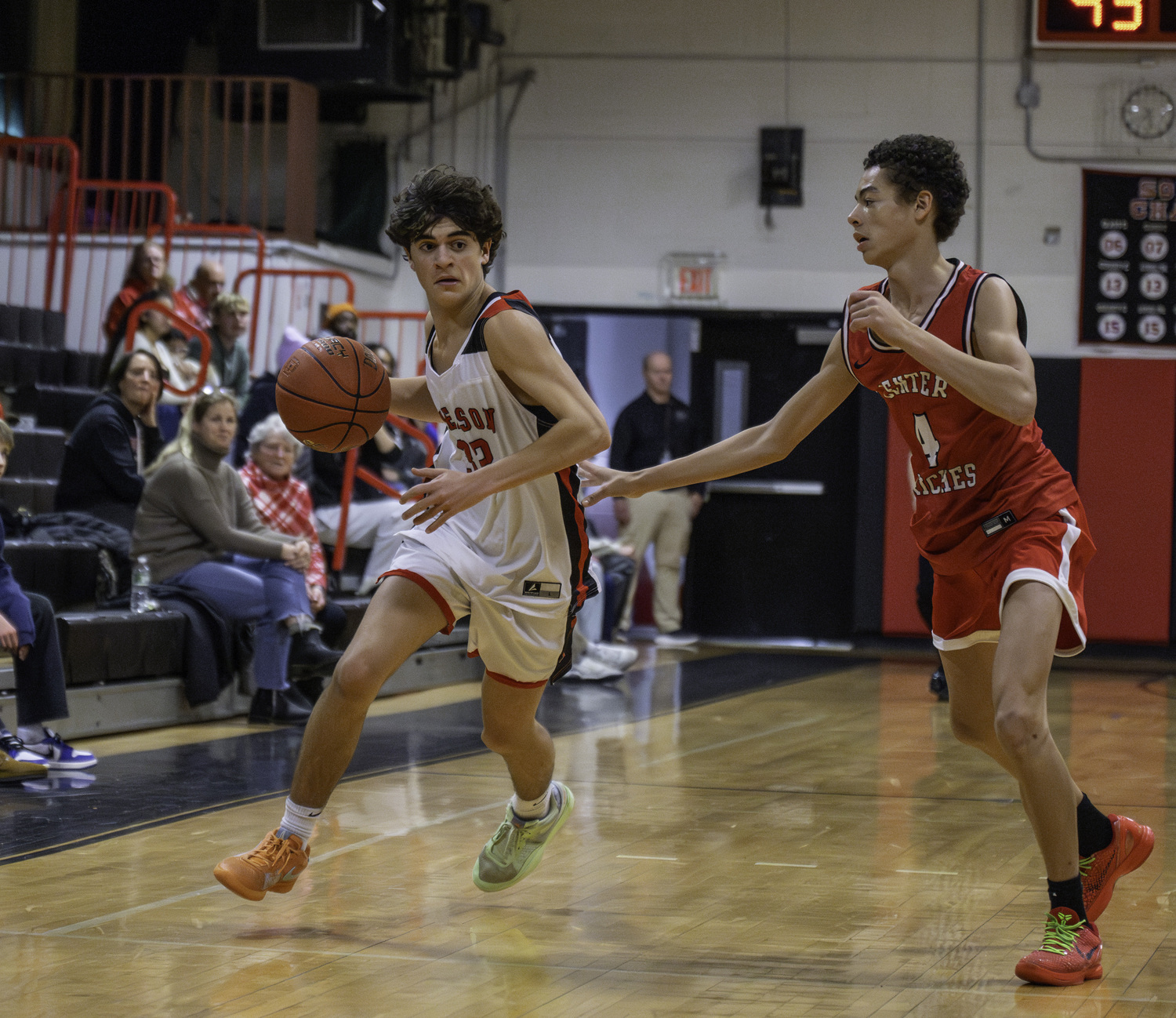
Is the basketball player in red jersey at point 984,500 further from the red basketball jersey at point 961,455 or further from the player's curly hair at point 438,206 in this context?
the player's curly hair at point 438,206

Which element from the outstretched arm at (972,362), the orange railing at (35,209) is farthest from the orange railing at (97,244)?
the outstretched arm at (972,362)

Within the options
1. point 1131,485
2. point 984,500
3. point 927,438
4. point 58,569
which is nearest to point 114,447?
point 58,569

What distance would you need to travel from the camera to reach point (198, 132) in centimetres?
1091

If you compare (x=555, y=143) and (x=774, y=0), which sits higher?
(x=774, y=0)

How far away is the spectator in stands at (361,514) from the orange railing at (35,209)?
231 cm

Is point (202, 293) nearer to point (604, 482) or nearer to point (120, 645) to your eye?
point (120, 645)

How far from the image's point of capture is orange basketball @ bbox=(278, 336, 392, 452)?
332 cm

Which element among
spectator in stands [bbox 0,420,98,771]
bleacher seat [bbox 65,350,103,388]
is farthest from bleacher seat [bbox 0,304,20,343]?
spectator in stands [bbox 0,420,98,771]

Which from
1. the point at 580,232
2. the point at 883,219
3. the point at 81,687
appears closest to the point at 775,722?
the point at 81,687

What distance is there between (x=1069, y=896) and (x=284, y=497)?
176 inches

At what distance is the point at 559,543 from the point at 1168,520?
837 cm

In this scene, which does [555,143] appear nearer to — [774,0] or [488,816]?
[774,0]

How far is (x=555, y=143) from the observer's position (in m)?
11.3

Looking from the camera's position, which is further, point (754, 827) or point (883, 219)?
point (754, 827)
